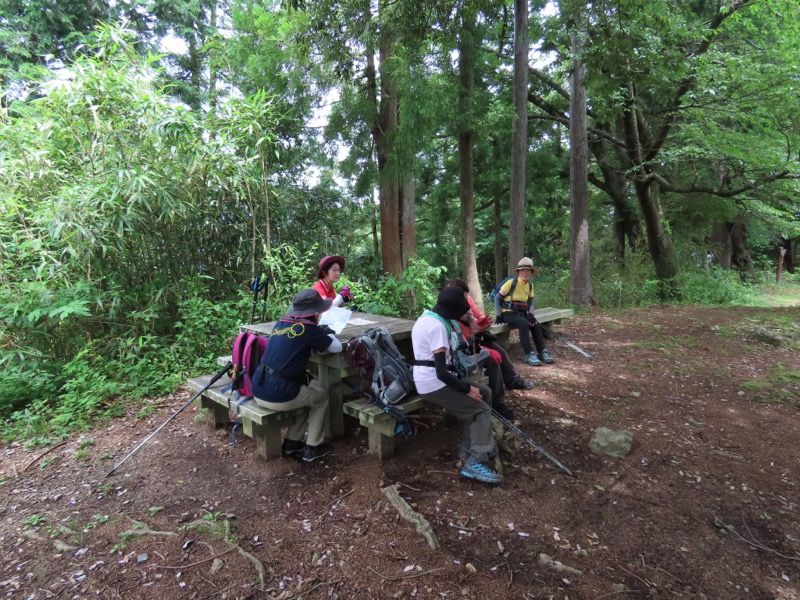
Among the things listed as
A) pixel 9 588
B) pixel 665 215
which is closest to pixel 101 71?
pixel 9 588

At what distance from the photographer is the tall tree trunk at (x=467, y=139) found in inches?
311

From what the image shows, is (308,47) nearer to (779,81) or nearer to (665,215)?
(779,81)

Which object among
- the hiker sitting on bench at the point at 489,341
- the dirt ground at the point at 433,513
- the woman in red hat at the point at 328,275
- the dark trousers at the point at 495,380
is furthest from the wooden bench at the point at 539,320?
the woman in red hat at the point at 328,275

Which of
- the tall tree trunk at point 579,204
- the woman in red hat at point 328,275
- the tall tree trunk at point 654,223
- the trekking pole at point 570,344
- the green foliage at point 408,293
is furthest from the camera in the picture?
the tall tree trunk at point 654,223

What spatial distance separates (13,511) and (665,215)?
15.9 meters

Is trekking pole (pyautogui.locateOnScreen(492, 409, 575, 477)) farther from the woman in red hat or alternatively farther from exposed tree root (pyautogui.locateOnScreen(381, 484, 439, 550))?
the woman in red hat

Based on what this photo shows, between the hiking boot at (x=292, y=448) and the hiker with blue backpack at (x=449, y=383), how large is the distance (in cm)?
110

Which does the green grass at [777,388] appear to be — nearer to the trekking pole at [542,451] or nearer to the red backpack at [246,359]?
the trekking pole at [542,451]

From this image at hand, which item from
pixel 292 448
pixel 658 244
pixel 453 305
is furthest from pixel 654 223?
pixel 292 448

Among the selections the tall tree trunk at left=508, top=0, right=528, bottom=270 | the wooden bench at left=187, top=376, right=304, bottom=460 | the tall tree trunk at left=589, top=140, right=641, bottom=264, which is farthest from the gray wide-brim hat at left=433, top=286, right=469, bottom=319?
the tall tree trunk at left=589, top=140, right=641, bottom=264

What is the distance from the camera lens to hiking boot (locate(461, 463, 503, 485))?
2.91 metres

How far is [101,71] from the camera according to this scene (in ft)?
16.0

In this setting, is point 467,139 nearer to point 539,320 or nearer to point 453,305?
point 539,320

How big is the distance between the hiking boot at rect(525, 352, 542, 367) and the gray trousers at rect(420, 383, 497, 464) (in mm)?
2494
